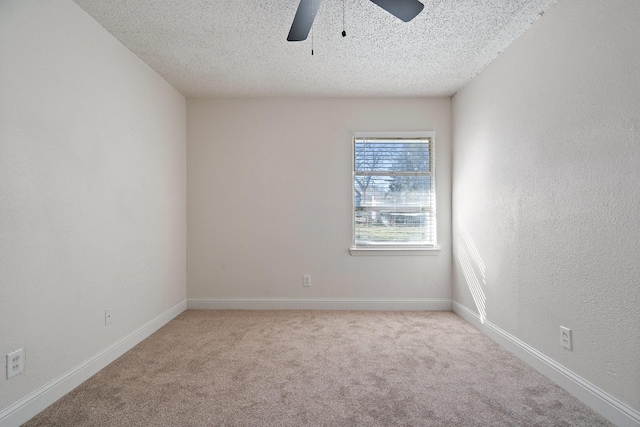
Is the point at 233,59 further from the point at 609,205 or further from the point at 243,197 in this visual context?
the point at 609,205

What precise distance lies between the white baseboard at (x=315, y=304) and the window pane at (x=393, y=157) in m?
1.51

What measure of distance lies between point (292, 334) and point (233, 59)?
2494mm

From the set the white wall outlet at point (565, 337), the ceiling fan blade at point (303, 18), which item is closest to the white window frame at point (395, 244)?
the white wall outlet at point (565, 337)

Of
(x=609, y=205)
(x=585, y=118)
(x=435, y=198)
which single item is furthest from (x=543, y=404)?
(x=435, y=198)

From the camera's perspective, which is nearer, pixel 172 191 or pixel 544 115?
pixel 544 115

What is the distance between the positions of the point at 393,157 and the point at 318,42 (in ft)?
5.45

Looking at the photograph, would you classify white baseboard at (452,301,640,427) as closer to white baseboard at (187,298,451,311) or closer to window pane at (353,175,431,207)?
white baseboard at (187,298,451,311)

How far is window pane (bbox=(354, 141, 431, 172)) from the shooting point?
152 inches

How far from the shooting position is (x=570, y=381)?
2002 millimetres

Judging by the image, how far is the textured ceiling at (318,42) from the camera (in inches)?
86.9

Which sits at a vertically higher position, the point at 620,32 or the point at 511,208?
the point at 620,32

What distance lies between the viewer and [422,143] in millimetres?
3867

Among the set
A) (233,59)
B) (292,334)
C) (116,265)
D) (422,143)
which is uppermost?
(233,59)

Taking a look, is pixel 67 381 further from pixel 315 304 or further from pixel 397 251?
pixel 397 251
